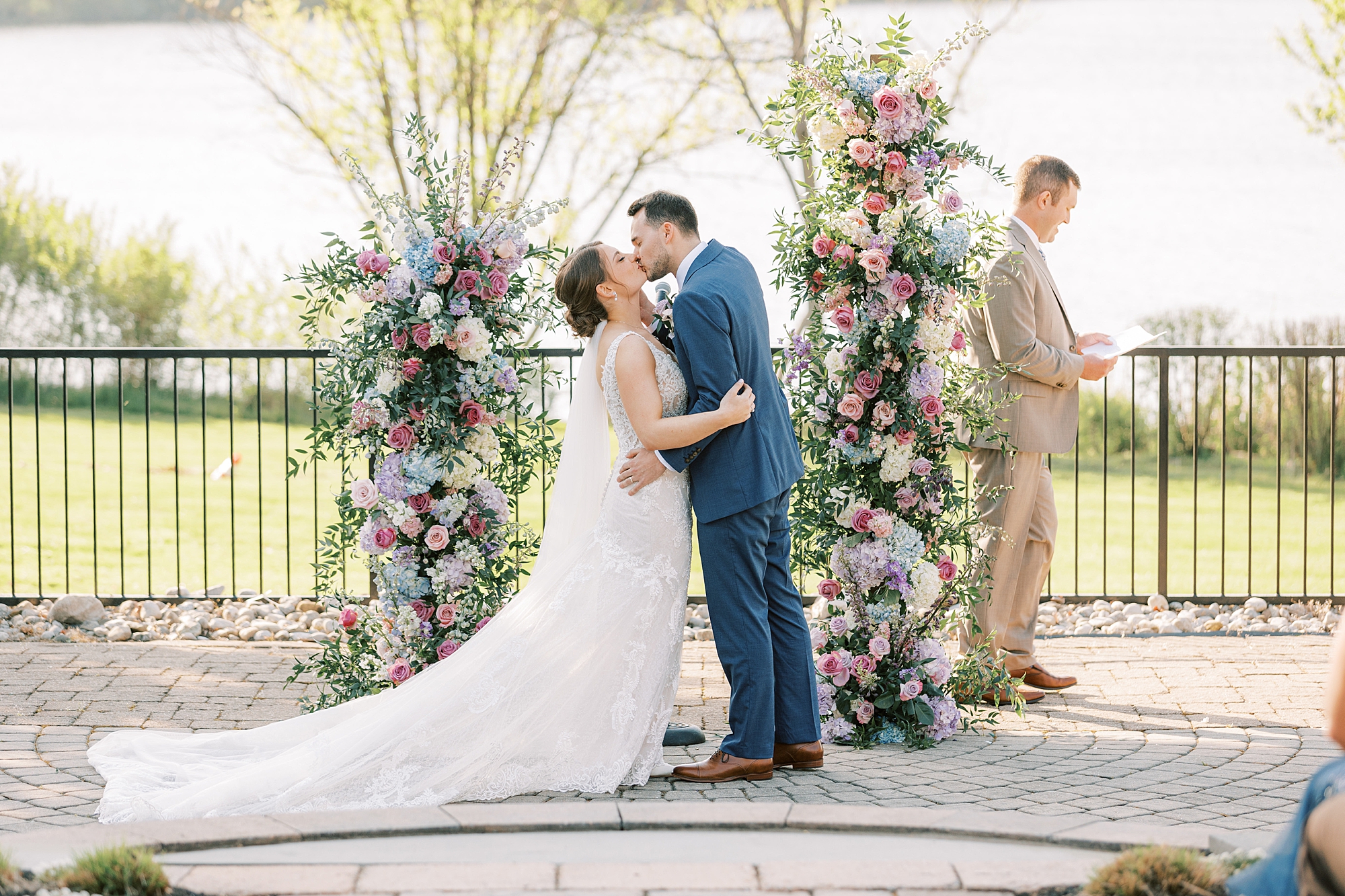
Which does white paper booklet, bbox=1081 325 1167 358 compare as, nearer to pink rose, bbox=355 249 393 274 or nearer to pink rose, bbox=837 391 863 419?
pink rose, bbox=837 391 863 419

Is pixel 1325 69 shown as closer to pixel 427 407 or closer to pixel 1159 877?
pixel 427 407

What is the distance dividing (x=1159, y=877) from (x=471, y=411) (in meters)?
2.74

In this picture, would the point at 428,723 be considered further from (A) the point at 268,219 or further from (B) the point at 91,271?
(B) the point at 91,271

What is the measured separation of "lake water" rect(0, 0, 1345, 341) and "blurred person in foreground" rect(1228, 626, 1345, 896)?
12701 mm

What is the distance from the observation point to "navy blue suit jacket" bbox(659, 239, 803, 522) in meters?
4.02

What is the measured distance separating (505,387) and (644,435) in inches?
29.4

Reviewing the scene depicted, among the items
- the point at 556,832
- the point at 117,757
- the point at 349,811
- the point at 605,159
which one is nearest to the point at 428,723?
the point at 349,811

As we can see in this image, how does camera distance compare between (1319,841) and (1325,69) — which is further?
(1325,69)

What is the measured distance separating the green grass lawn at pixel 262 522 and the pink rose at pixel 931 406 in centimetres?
287

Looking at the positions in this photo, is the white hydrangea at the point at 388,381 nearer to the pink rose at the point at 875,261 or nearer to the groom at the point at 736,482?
the groom at the point at 736,482

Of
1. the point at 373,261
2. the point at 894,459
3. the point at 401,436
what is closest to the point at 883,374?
the point at 894,459

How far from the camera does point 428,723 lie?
3.95m

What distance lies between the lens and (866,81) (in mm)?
4512

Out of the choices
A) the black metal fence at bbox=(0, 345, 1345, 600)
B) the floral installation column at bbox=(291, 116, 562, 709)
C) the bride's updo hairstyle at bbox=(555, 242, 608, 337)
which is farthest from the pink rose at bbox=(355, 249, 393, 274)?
the black metal fence at bbox=(0, 345, 1345, 600)
